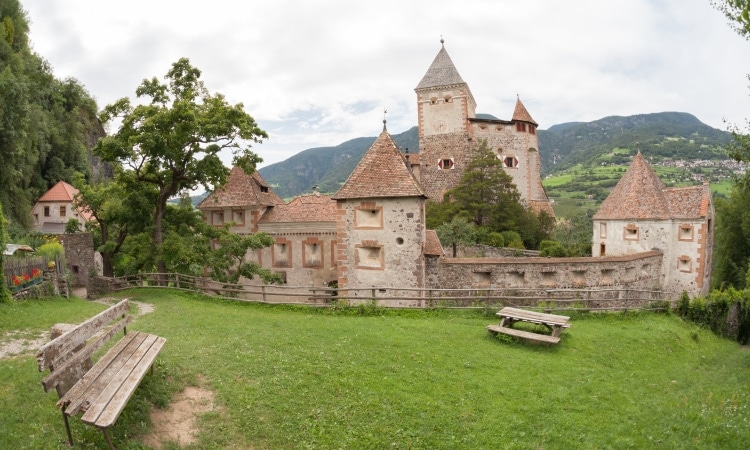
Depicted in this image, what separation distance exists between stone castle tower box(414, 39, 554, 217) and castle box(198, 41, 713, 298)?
19.8 metres

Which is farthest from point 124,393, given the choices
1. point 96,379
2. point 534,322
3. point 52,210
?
point 52,210

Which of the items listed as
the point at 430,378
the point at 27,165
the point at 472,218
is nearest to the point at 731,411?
the point at 430,378

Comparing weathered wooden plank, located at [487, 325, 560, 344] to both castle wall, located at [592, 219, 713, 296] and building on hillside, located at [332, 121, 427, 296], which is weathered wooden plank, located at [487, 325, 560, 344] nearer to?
building on hillside, located at [332, 121, 427, 296]

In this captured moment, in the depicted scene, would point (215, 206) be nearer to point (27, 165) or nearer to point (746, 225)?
point (27, 165)

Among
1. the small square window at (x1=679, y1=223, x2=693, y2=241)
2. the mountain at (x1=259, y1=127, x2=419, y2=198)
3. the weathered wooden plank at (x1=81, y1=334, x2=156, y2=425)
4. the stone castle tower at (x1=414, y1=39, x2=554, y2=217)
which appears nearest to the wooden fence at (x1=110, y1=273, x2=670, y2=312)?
the small square window at (x1=679, y1=223, x2=693, y2=241)

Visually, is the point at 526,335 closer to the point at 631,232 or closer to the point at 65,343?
the point at 65,343

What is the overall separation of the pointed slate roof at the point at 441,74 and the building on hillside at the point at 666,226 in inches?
901

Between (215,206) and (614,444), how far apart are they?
24699mm

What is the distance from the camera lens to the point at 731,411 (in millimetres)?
10023

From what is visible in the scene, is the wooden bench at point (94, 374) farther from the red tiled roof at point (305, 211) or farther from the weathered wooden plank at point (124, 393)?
the red tiled roof at point (305, 211)

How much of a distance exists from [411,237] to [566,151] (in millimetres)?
166964

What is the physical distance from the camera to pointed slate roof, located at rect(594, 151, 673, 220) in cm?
2536

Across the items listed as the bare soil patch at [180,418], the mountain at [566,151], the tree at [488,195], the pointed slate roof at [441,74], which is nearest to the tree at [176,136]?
the bare soil patch at [180,418]

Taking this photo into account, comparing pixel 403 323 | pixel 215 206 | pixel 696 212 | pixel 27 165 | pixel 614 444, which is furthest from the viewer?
pixel 27 165
